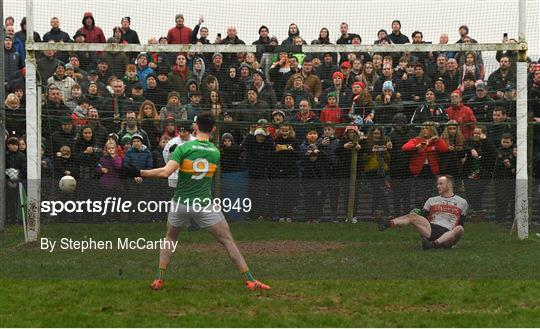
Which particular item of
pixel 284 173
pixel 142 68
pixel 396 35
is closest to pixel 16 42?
pixel 142 68

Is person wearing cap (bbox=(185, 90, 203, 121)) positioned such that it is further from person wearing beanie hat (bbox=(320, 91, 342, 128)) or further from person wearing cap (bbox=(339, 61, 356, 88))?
person wearing cap (bbox=(339, 61, 356, 88))

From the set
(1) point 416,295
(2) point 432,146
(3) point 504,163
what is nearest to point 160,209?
(2) point 432,146

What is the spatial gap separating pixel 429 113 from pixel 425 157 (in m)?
0.83

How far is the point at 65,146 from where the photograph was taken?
58.6 ft

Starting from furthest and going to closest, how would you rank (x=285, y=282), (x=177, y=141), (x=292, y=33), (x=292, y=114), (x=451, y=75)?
(x=451, y=75), (x=292, y=114), (x=292, y=33), (x=177, y=141), (x=285, y=282)

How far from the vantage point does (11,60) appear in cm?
1934

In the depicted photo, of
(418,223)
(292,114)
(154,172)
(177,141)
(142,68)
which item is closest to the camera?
(154,172)

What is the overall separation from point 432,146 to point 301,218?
263 centimetres

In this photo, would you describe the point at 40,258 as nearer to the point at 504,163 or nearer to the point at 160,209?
the point at 160,209

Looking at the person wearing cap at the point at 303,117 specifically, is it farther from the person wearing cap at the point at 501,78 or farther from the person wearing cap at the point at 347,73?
the person wearing cap at the point at 501,78

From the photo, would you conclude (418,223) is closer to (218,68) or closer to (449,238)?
(449,238)

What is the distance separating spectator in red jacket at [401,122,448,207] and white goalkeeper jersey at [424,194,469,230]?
82.8 inches

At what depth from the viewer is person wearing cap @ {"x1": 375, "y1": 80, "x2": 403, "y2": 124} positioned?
61.0 ft

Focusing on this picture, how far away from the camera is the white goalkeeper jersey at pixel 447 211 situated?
1554 cm
